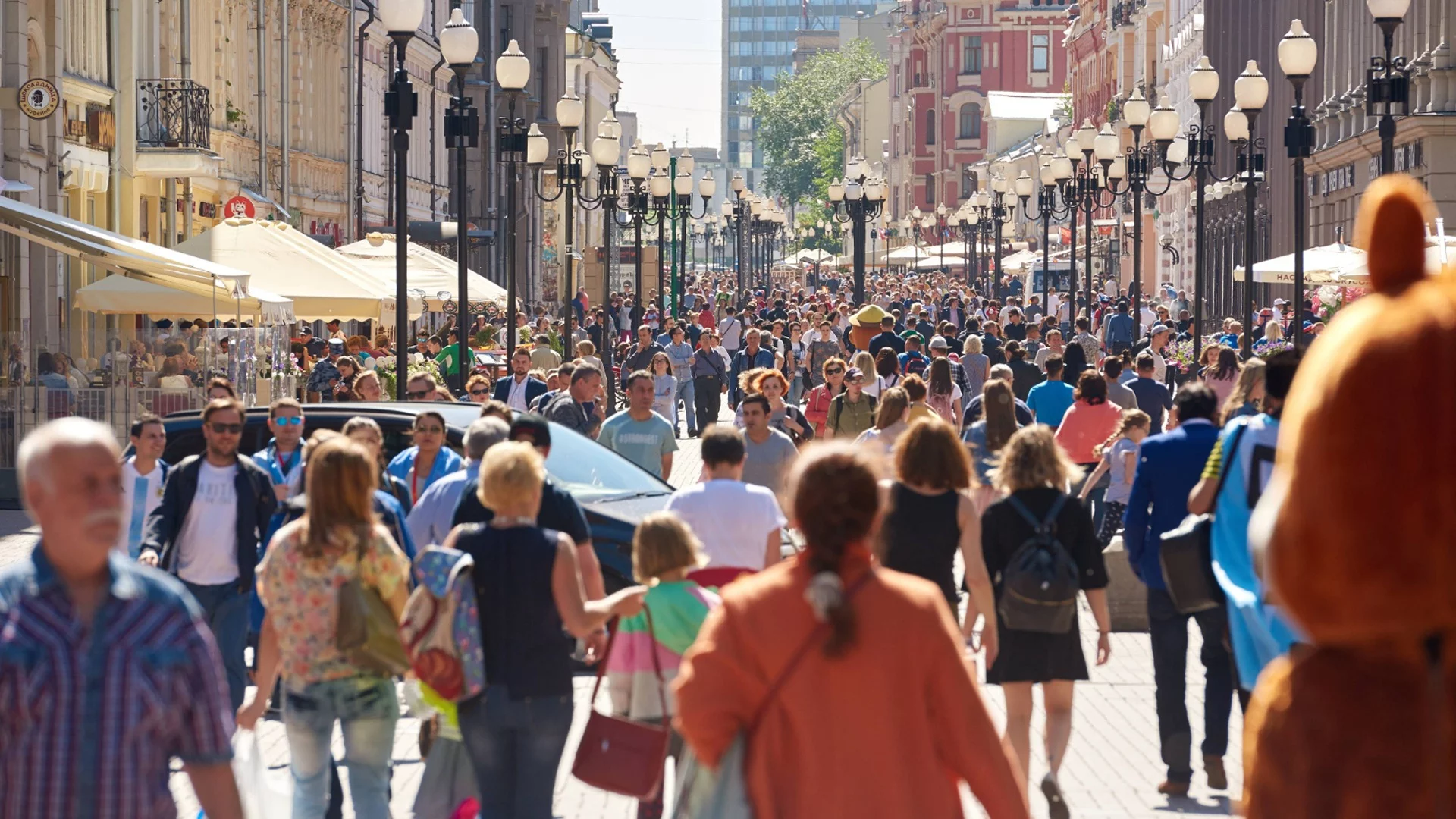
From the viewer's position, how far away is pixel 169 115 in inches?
1358

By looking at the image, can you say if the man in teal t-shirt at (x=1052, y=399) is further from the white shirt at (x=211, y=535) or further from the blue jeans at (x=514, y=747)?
the blue jeans at (x=514, y=747)

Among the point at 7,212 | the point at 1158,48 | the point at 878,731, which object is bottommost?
the point at 878,731

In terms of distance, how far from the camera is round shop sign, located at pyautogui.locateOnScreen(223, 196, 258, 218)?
3428 centimetres

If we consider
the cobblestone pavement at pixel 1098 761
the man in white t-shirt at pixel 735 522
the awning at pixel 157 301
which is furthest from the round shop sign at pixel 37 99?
the man in white t-shirt at pixel 735 522

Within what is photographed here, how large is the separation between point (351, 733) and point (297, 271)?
19.6 m

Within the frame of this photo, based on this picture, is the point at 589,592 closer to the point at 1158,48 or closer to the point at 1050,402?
the point at 1050,402

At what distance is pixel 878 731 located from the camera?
15.4 ft

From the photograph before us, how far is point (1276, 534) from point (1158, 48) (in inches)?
2978

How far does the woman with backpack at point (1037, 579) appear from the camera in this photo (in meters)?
8.67

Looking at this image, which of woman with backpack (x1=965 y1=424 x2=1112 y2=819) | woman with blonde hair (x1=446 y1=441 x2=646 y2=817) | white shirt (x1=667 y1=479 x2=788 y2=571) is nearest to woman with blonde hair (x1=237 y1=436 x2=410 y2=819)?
woman with blonde hair (x1=446 y1=441 x2=646 y2=817)

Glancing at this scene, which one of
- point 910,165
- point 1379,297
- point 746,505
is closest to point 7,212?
point 746,505

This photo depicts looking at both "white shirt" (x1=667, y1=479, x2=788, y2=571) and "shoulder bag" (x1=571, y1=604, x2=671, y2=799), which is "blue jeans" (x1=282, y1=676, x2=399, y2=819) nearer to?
"shoulder bag" (x1=571, y1=604, x2=671, y2=799)

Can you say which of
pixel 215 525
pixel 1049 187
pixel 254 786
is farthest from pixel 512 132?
pixel 254 786

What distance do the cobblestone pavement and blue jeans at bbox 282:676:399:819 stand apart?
111cm
